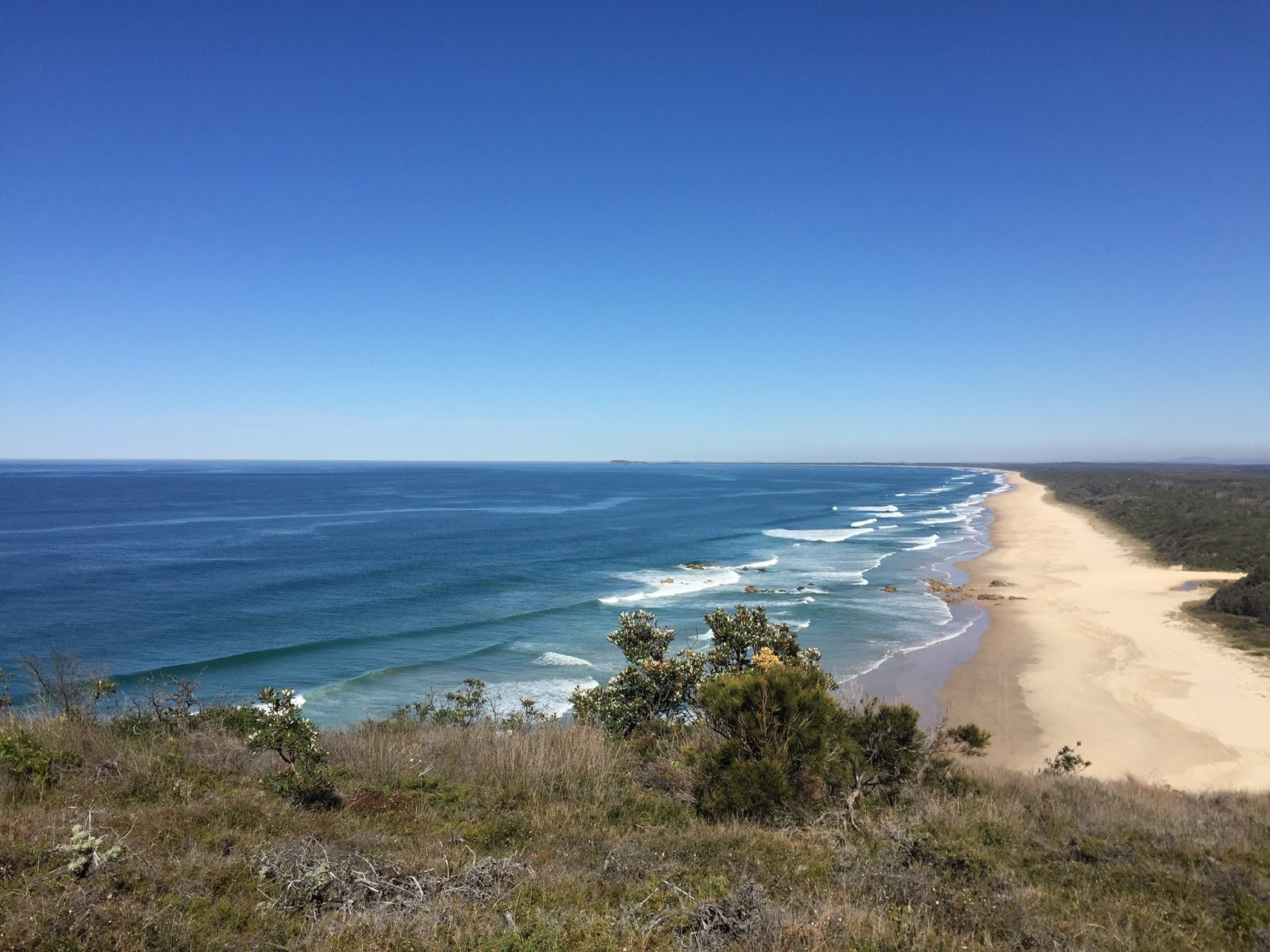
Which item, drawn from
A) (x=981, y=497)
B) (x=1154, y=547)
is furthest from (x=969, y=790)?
(x=981, y=497)

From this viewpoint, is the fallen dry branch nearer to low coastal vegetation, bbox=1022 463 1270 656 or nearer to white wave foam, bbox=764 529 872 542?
low coastal vegetation, bbox=1022 463 1270 656

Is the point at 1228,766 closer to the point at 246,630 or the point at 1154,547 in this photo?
the point at 246,630

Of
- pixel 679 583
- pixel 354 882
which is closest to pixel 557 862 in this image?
pixel 354 882

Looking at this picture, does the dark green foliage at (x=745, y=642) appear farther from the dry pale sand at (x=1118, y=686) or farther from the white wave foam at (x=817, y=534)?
the white wave foam at (x=817, y=534)

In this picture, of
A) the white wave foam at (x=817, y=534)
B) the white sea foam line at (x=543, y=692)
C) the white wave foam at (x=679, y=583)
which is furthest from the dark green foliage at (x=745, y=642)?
the white wave foam at (x=817, y=534)

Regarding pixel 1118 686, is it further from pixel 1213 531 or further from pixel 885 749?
pixel 1213 531

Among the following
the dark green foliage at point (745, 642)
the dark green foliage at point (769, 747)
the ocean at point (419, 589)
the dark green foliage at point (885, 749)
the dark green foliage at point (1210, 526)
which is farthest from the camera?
the dark green foliage at point (1210, 526)
